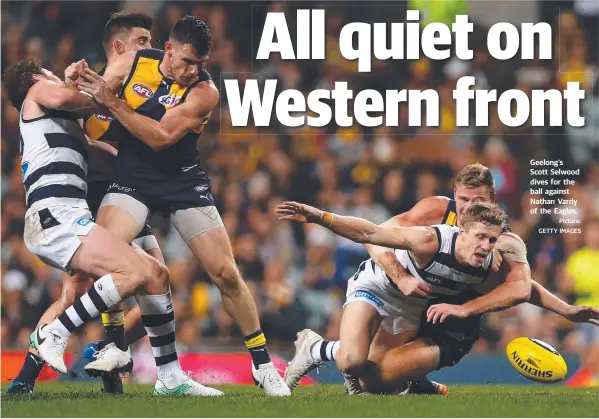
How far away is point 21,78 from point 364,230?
2570 millimetres

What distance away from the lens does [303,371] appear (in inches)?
316

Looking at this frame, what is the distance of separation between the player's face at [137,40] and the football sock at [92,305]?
82.9 inches

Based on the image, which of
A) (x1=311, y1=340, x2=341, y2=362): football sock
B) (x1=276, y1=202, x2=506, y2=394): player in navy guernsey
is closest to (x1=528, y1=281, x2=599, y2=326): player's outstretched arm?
(x1=276, y1=202, x2=506, y2=394): player in navy guernsey

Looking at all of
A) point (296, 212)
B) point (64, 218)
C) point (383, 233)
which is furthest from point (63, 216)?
point (383, 233)

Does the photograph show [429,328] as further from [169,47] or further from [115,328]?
[169,47]

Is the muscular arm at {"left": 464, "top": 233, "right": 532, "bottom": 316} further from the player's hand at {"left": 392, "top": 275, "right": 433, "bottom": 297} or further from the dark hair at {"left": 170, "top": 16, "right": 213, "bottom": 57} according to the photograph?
the dark hair at {"left": 170, "top": 16, "right": 213, "bottom": 57}

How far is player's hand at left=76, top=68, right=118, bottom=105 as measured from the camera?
23.1 feet

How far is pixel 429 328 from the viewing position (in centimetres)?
791

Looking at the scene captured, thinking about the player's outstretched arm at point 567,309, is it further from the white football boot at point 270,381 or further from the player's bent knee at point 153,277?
the player's bent knee at point 153,277

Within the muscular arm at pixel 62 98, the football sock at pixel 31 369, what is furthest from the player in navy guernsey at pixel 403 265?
the football sock at pixel 31 369

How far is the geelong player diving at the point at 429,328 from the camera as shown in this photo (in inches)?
292

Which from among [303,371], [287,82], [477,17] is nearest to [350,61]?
[287,82]

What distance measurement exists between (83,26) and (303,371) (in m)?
8.55

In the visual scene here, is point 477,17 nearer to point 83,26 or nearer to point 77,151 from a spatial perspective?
point 83,26
